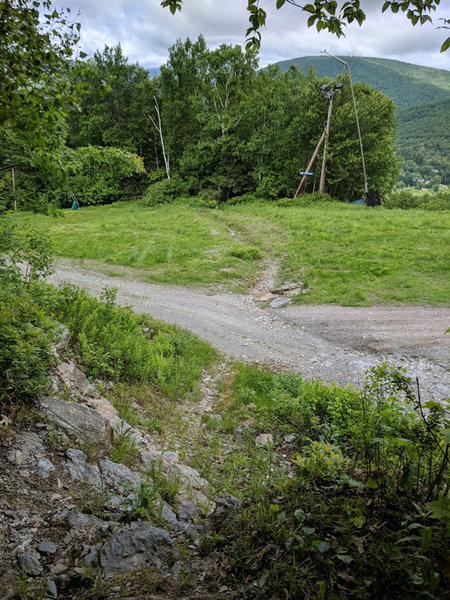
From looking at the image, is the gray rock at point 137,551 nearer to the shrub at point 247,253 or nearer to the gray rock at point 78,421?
the gray rock at point 78,421

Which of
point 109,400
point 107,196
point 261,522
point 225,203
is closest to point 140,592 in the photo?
point 261,522

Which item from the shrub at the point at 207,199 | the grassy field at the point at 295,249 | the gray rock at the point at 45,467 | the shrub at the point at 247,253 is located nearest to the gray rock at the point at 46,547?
the gray rock at the point at 45,467

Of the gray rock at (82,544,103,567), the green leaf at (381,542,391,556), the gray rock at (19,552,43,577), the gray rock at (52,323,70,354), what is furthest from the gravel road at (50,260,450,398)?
the gray rock at (19,552,43,577)

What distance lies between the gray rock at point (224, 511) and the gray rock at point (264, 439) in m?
2.12

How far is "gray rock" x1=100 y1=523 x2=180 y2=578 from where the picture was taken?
2809mm

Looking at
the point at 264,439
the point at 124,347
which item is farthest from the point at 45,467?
the point at 124,347

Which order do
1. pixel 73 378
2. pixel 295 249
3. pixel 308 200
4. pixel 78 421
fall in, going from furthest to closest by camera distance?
pixel 308 200
pixel 295 249
pixel 73 378
pixel 78 421

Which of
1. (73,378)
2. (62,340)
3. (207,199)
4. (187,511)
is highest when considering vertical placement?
(207,199)

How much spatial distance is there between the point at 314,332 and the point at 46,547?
9.48m

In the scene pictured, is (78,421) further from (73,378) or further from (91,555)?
(91,555)

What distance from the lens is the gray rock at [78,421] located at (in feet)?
14.8

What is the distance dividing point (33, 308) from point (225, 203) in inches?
1197

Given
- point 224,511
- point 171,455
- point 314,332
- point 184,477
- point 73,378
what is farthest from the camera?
point 314,332

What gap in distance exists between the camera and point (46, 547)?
2928 mm
